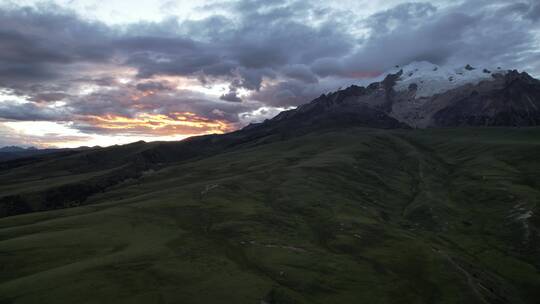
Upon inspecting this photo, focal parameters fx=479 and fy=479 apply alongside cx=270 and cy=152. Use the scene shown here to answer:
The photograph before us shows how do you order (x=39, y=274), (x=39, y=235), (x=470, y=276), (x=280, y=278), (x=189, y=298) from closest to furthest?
1. (x=189, y=298)
2. (x=39, y=274)
3. (x=280, y=278)
4. (x=470, y=276)
5. (x=39, y=235)

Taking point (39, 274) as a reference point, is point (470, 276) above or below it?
below

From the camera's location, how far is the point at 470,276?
500 ft

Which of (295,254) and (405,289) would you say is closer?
(405,289)

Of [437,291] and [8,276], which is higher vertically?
[8,276]

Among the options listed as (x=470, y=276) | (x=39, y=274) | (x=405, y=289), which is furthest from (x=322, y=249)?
(x=39, y=274)

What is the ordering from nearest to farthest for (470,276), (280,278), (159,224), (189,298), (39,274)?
(189,298) → (39,274) → (280,278) → (470,276) → (159,224)

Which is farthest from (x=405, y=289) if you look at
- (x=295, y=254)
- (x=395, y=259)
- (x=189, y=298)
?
(x=189, y=298)

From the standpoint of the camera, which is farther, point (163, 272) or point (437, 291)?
point (437, 291)

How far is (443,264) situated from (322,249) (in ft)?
133

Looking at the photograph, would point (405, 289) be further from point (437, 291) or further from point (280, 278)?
point (280, 278)

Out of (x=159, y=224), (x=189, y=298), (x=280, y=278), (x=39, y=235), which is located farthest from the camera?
(x=159, y=224)

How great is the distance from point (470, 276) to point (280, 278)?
63.8 m

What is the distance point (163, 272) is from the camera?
126375 mm

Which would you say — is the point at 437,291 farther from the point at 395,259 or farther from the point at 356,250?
the point at 356,250
